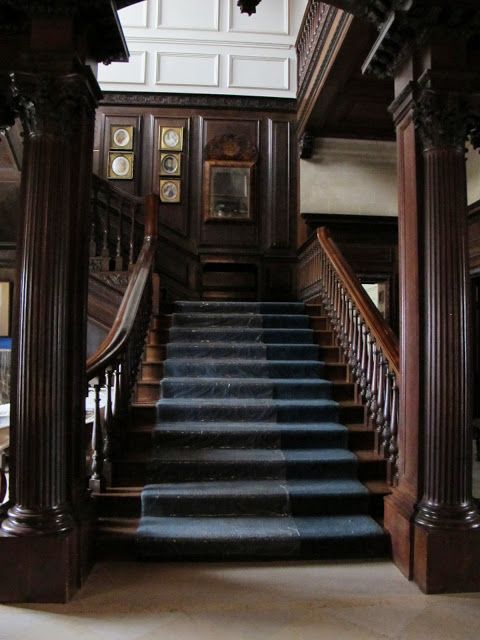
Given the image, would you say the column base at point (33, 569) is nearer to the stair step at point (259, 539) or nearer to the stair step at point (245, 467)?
the stair step at point (259, 539)

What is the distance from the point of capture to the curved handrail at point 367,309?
10.6ft

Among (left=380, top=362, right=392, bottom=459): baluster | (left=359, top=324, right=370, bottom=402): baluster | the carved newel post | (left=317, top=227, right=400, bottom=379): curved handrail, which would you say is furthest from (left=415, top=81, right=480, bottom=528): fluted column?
(left=359, top=324, right=370, bottom=402): baluster

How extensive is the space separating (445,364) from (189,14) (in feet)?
21.2

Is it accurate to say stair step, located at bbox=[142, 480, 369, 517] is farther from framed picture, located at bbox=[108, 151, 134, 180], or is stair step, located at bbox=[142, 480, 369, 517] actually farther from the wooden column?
framed picture, located at bbox=[108, 151, 134, 180]

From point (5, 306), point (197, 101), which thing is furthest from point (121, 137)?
point (5, 306)

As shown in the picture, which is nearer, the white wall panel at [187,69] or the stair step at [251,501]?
the stair step at [251,501]

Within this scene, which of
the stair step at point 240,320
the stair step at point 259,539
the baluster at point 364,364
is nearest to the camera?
the stair step at point 259,539

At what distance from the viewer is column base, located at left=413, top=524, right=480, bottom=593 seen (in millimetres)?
2301

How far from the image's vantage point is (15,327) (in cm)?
230

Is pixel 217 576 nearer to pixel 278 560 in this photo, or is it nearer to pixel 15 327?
pixel 278 560

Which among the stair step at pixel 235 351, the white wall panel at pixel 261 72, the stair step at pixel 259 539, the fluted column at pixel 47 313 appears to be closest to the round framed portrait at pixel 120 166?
the white wall panel at pixel 261 72

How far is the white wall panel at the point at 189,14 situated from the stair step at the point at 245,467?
604cm

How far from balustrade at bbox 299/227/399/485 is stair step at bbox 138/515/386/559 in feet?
1.43

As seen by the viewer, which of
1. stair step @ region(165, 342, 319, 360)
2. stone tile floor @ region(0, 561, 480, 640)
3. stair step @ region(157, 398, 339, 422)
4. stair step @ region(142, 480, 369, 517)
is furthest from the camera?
stair step @ region(165, 342, 319, 360)
